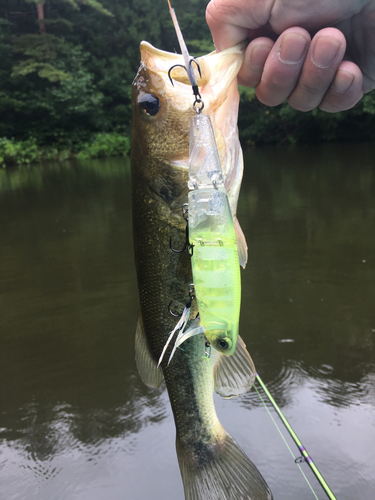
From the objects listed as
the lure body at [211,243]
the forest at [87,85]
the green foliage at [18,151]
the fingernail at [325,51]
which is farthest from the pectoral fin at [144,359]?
the forest at [87,85]

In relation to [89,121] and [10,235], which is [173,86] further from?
[89,121]

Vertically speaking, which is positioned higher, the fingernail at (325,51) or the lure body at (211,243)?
the fingernail at (325,51)

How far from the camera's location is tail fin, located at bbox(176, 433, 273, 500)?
1.50 m

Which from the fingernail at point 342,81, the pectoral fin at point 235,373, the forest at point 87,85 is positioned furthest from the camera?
the forest at point 87,85

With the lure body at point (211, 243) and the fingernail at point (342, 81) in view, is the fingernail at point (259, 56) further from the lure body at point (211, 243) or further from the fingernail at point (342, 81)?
the lure body at point (211, 243)

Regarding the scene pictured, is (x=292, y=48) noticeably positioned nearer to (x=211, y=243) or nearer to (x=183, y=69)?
(x=183, y=69)

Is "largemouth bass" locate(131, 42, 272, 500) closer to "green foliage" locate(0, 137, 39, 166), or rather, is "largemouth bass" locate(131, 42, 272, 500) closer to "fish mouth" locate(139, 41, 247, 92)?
"fish mouth" locate(139, 41, 247, 92)

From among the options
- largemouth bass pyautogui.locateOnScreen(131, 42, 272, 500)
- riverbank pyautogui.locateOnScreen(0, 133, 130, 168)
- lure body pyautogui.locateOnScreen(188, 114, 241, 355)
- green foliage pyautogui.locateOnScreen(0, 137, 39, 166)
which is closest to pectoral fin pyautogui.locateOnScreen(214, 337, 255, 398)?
largemouth bass pyautogui.locateOnScreen(131, 42, 272, 500)

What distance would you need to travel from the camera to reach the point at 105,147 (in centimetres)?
2359

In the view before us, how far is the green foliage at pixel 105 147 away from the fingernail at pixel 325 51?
22.5 meters

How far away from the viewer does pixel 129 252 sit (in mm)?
5613

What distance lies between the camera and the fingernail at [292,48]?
4.85 feet

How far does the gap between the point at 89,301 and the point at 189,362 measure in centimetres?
297

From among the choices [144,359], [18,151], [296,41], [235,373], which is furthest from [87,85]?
[235,373]
